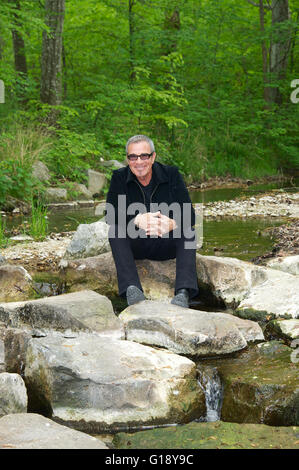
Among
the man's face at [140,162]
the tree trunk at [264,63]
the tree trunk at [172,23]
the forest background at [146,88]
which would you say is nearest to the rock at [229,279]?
the man's face at [140,162]

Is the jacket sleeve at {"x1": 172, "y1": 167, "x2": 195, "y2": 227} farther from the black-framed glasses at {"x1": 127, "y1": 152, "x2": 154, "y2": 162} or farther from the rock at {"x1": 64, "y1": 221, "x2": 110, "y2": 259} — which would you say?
the rock at {"x1": 64, "y1": 221, "x2": 110, "y2": 259}

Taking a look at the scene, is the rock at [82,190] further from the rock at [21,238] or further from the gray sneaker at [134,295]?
the gray sneaker at [134,295]

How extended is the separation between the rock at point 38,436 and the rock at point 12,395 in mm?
158

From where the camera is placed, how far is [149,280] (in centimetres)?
356

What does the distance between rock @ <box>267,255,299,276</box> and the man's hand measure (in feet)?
3.29

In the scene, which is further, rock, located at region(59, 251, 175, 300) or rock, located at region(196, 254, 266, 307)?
rock, located at region(59, 251, 175, 300)

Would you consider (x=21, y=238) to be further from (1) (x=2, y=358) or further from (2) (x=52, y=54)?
(2) (x=52, y=54)

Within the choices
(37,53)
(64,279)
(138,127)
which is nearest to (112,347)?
(64,279)

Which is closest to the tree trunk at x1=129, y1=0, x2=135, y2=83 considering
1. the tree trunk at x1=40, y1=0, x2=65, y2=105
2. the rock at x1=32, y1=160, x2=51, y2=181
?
the tree trunk at x1=40, y1=0, x2=65, y2=105

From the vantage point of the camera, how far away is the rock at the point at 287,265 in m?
3.78

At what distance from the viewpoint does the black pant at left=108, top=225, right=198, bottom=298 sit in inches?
127

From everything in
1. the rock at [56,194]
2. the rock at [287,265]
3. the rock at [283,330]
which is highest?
the rock at [56,194]
